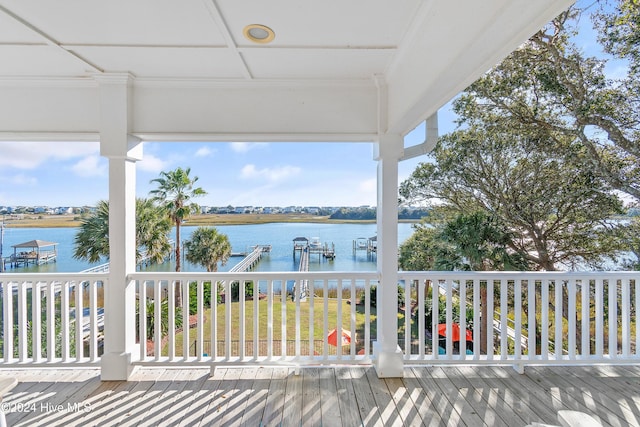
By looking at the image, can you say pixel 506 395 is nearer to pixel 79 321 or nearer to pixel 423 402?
pixel 423 402

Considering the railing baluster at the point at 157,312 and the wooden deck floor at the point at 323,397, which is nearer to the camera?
the wooden deck floor at the point at 323,397

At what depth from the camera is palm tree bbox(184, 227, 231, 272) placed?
348 cm

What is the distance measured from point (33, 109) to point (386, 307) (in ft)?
11.3

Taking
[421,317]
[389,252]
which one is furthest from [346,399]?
[389,252]

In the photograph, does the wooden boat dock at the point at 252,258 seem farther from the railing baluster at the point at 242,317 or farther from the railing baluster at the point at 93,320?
the railing baluster at the point at 93,320

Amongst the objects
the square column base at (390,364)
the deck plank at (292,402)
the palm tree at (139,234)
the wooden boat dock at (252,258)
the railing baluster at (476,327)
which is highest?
the palm tree at (139,234)

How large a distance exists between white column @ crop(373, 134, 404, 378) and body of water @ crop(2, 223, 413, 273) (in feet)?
0.77

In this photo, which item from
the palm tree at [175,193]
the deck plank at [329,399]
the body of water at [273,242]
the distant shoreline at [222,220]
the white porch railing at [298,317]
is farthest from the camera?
the palm tree at [175,193]

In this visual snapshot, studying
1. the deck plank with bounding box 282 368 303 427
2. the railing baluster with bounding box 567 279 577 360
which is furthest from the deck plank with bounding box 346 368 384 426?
the railing baluster with bounding box 567 279 577 360

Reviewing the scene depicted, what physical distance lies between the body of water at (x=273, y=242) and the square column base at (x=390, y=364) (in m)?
0.74

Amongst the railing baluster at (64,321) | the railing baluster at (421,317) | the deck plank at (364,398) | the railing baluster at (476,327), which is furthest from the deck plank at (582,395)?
the railing baluster at (64,321)

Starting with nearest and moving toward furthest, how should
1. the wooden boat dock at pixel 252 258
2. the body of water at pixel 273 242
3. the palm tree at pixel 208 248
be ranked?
the body of water at pixel 273 242
the wooden boat dock at pixel 252 258
the palm tree at pixel 208 248

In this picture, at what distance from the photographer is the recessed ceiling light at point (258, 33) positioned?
176cm

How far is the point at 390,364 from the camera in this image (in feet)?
8.28
